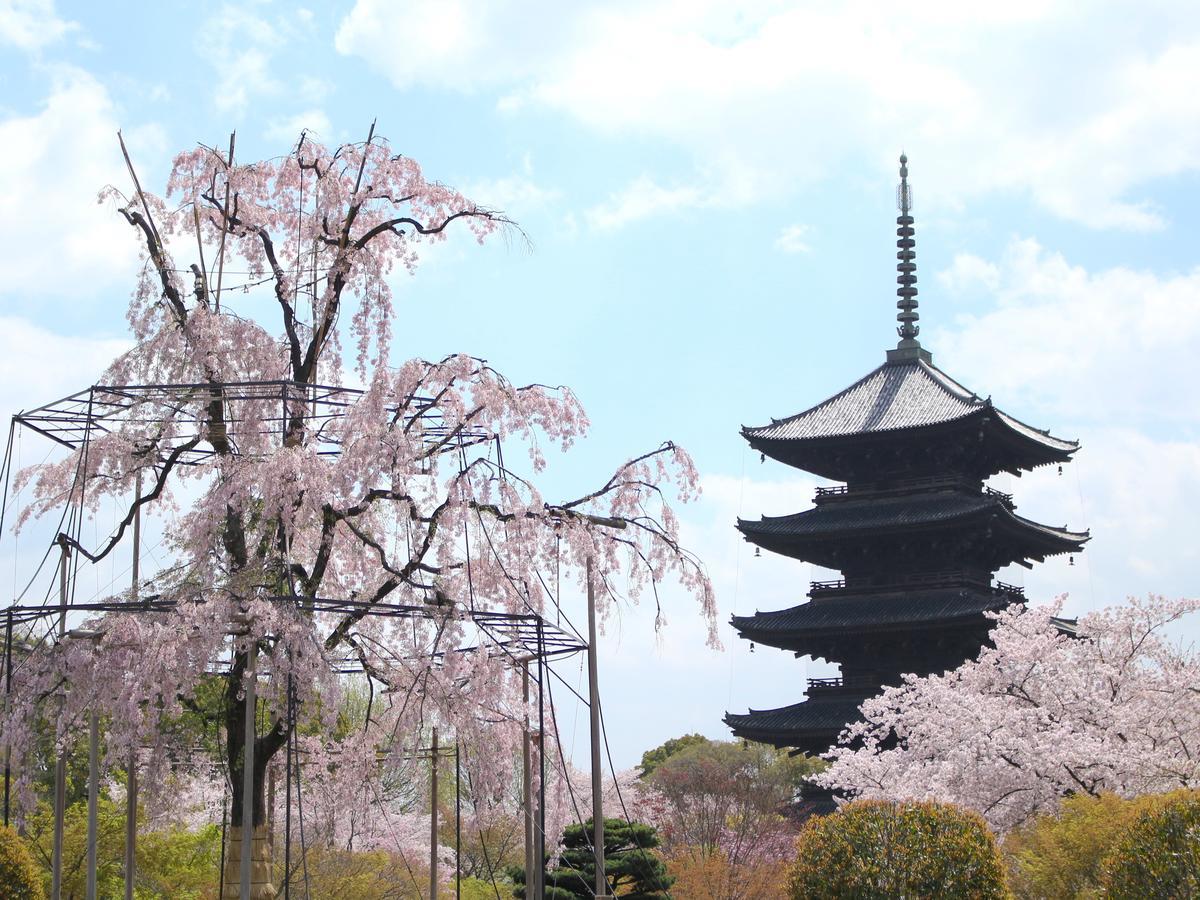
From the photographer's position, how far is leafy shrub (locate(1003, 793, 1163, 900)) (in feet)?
57.5

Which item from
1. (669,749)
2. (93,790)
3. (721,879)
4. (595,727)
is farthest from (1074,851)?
(669,749)

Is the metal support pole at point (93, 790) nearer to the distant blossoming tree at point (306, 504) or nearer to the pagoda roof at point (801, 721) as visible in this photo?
the distant blossoming tree at point (306, 504)

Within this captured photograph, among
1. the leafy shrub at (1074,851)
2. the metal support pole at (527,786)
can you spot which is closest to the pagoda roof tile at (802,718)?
the leafy shrub at (1074,851)

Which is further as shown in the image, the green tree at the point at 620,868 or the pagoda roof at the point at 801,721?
the pagoda roof at the point at 801,721

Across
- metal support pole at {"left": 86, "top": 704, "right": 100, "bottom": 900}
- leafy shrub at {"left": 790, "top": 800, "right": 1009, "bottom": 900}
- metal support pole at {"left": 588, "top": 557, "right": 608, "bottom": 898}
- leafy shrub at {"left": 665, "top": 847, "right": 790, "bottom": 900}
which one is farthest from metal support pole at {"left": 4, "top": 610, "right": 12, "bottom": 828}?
leafy shrub at {"left": 665, "top": 847, "right": 790, "bottom": 900}

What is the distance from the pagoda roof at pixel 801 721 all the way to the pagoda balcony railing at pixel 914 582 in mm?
2702

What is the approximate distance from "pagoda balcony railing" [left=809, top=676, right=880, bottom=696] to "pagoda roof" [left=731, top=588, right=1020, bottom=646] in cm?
128

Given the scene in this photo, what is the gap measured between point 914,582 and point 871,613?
1500mm

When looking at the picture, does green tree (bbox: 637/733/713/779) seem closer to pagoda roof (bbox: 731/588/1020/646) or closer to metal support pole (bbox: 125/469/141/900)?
pagoda roof (bbox: 731/588/1020/646)

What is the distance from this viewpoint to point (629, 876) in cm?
2633

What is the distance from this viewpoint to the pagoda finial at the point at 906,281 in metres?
41.3

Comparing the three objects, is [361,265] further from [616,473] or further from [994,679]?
[994,679]

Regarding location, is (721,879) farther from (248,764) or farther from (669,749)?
(669,749)

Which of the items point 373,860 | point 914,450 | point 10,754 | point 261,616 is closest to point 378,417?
point 261,616
